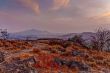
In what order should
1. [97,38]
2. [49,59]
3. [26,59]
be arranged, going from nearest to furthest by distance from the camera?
[26,59] < [49,59] < [97,38]

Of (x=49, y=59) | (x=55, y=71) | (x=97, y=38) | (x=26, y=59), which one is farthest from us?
(x=97, y=38)

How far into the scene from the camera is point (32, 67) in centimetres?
2864

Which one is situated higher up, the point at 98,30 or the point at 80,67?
the point at 98,30

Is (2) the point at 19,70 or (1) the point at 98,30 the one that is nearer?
(2) the point at 19,70

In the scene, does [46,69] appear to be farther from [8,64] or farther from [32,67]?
[8,64]

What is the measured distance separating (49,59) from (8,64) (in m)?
6.33

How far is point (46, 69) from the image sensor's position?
29062mm

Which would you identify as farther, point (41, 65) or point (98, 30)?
point (98, 30)

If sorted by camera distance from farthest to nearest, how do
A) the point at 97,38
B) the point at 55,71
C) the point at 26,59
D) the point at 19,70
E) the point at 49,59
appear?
the point at 97,38, the point at 49,59, the point at 26,59, the point at 55,71, the point at 19,70

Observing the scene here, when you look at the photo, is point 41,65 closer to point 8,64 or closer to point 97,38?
point 8,64

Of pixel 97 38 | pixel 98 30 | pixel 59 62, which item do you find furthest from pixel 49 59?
pixel 98 30

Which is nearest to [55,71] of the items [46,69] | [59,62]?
[46,69]

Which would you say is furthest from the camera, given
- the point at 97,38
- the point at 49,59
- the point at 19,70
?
the point at 97,38

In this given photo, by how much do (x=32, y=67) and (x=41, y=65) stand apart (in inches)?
68.9
